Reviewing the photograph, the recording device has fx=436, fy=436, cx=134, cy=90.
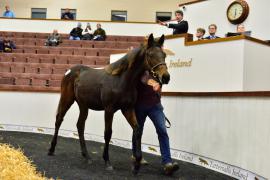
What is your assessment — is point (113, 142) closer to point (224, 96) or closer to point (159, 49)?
point (224, 96)

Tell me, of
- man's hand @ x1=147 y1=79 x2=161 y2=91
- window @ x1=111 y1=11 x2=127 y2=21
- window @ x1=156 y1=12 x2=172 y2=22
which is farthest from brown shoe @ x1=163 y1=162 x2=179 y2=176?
window @ x1=111 y1=11 x2=127 y2=21

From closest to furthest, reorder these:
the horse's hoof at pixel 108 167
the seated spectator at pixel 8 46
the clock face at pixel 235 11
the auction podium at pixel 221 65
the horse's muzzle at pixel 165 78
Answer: the horse's muzzle at pixel 165 78
the horse's hoof at pixel 108 167
the auction podium at pixel 221 65
the clock face at pixel 235 11
the seated spectator at pixel 8 46

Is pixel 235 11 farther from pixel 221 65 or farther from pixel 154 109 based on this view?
pixel 154 109

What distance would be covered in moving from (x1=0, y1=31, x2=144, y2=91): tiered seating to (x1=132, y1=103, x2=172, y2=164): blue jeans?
5.18m

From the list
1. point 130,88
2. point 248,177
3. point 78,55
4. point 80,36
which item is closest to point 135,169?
point 130,88

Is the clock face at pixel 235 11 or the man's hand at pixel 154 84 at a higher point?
the clock face at pixel 235 11

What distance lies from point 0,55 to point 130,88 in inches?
490

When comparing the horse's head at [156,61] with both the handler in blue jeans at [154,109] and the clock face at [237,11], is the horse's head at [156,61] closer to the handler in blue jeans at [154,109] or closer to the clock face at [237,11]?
the handler in blue jeans at [154,109]

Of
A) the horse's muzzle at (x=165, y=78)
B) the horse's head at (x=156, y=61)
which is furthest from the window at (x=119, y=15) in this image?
the horse's muzzle at (x=165, y=78)

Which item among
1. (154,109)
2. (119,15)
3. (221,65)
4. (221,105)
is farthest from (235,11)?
(119,15)

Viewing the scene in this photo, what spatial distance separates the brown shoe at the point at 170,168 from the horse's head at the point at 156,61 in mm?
1300

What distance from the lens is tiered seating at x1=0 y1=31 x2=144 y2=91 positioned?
1356 centimetres

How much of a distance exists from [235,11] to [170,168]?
9.09 m

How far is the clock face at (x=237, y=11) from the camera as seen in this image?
45.1ft
